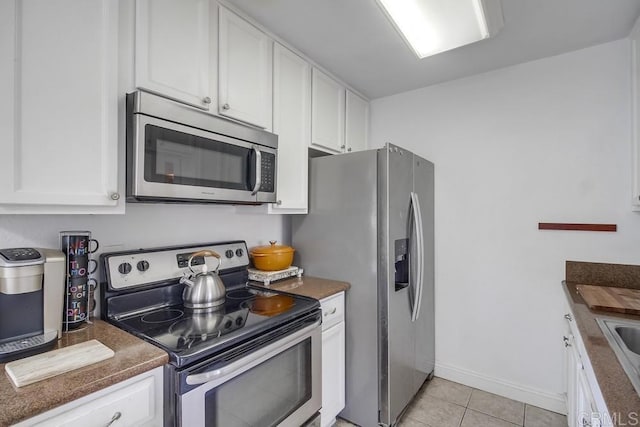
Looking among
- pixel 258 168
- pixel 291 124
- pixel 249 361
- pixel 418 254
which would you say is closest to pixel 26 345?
pixel 249 361

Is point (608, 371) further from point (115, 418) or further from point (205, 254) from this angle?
point (205, 254)

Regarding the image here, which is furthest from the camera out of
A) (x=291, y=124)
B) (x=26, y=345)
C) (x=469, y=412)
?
(x=469, y=412)

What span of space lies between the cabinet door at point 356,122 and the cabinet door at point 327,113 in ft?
0.32

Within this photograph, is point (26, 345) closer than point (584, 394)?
Yes

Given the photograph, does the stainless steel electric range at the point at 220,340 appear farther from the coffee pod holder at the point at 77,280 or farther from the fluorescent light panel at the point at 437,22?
the fluorescent light panel at the point at 437,22

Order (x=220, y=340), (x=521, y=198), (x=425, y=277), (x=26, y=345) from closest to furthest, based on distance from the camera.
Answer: (x=26, y=345) < (x=220, y=340) < (x=521, y=198) < (x=425, y=277)

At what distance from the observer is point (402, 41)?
1.89 meters

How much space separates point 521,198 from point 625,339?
1132 mm

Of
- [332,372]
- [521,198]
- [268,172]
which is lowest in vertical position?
[332,372]

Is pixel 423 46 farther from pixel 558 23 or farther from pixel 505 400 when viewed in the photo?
pixel 505 400

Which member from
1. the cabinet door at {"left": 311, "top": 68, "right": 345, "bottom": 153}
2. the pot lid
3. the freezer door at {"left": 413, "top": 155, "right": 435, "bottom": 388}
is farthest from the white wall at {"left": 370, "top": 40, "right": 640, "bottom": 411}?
the pot lid

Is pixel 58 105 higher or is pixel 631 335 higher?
pixel 58 105

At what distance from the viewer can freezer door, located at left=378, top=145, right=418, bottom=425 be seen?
182 cm

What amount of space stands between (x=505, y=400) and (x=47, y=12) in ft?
10.5
